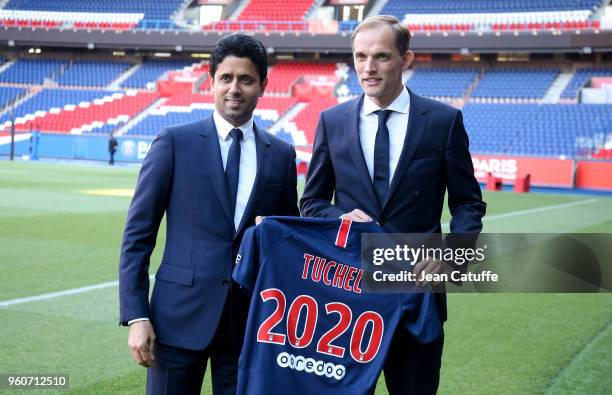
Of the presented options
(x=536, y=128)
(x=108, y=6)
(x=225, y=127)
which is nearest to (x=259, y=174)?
(x=225, y=127)

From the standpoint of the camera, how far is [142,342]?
2799 mm

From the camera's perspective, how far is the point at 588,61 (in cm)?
3728

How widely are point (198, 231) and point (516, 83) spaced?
35.8m

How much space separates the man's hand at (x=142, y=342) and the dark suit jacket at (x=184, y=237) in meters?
0.06

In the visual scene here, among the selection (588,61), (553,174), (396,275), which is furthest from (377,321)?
(588,61)

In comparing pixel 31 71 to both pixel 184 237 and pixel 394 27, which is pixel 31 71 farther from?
pixel 394 27

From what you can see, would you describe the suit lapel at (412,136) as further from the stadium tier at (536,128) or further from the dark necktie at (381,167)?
the stadium tier at (536,128)

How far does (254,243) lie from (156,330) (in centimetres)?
52

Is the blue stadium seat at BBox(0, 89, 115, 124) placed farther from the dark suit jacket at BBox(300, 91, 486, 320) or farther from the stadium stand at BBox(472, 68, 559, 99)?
the dark suit jacket at BBox(300, 91, 486, 320)

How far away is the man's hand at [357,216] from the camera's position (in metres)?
2.90

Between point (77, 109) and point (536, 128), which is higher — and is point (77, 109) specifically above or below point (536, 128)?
below

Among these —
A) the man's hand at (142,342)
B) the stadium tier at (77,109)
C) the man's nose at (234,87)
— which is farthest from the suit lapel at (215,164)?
the stadium tier at (77,109)

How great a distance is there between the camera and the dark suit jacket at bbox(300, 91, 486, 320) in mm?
2980
